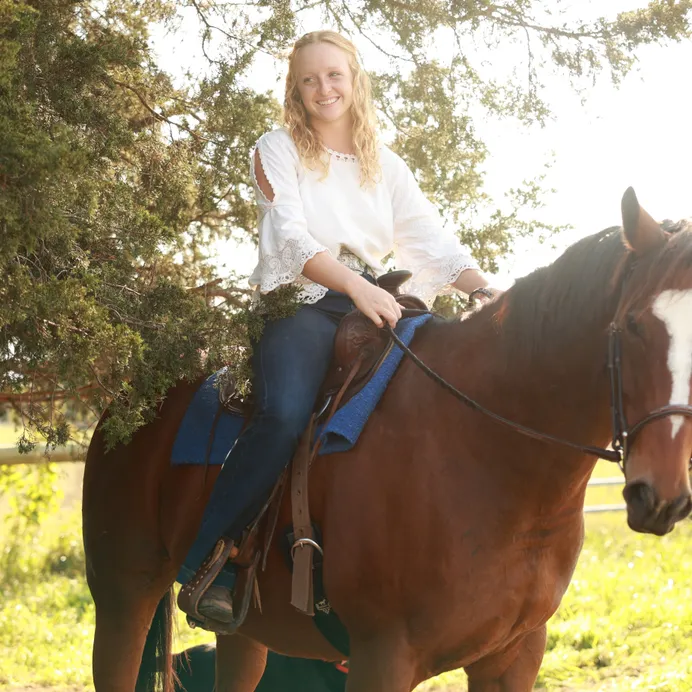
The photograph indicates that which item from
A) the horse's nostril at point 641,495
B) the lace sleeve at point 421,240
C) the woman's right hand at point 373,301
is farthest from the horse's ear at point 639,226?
the lace sleeve at point 421,240

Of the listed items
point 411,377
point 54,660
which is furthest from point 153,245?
point 54,660

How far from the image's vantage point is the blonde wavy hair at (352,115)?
11.3 feet

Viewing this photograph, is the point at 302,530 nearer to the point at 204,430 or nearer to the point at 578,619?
the point at 204,430

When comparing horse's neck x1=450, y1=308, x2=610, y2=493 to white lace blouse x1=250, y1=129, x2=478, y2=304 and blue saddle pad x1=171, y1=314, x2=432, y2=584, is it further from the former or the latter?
white lace blouse x1=250, y1=129, x2=478, y2=304

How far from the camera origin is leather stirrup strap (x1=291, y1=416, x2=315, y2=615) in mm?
2988

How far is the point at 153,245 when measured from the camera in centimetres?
330

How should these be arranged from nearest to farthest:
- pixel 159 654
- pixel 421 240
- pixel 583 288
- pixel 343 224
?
1. pixel 583 288
2. pixel 343 224
3. pixel 421 240
4. pixel 159 654

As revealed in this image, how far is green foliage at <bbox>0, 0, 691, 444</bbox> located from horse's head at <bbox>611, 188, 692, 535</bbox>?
1.40 metres

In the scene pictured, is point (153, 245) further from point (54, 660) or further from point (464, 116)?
point (54, 660)

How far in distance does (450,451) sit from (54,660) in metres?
4.62

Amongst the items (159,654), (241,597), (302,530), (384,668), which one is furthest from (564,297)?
(159,654)

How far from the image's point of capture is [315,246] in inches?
124

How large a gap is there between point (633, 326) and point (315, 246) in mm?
1215

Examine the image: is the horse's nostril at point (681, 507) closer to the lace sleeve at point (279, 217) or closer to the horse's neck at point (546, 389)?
the horse's neck at point (546, 389)
